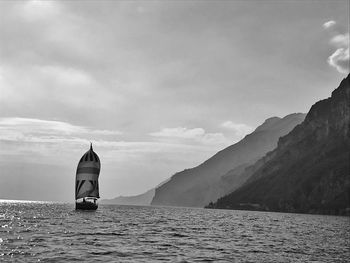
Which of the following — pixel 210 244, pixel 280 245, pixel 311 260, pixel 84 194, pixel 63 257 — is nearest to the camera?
pixel 63 257

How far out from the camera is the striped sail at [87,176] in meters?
157

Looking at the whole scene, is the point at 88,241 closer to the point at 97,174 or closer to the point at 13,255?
the point at 13,255

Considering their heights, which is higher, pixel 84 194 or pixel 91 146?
pixel 91 146

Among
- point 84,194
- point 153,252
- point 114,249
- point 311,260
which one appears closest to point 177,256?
point 153,252

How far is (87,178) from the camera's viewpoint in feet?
517

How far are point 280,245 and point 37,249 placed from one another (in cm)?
3266

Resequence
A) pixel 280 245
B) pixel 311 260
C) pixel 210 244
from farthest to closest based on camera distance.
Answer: pixel 280 245 < pixel 210 244 < pixel 311 260

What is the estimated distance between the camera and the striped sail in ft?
516

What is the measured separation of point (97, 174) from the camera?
526 ft

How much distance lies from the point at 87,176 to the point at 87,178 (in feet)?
2.37

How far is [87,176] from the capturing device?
158 m

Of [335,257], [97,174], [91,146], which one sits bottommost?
[335,257]

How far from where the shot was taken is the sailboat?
517 feet

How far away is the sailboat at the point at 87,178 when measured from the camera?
158 m
